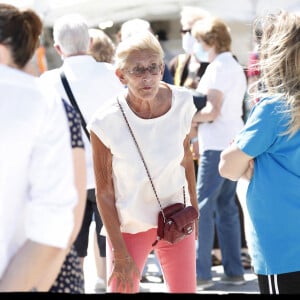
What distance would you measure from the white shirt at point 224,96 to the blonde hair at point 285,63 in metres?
2.43

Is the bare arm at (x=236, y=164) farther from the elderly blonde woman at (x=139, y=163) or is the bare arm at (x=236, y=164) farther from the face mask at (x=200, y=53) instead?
the face mask at (x=200, y=53)

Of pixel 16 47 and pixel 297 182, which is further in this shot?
pixel 297 182

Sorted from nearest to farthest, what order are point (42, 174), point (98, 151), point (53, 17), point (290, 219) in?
point (42, 174)
point (290, 219)
point (98, 151)
point (53, 17)

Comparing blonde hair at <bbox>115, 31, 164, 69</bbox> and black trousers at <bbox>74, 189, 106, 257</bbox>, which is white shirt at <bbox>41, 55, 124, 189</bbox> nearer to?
black trousers at <bbox>74, 189, 106, 257</bbox>

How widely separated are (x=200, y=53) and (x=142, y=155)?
8.43ft

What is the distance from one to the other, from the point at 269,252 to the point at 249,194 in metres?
0.21

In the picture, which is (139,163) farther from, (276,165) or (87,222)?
(87,222)

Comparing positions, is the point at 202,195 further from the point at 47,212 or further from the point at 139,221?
the point at 47,212

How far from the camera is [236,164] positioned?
3.06 meters

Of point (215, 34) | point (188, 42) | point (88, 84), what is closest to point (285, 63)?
point (88, 84)

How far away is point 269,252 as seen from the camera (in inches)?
120

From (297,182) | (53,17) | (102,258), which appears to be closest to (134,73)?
(297,182)

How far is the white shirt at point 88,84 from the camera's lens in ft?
14.2

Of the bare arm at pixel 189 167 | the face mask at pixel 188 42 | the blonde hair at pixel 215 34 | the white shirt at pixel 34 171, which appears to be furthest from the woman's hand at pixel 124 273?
the face mask at pixel 188 42
